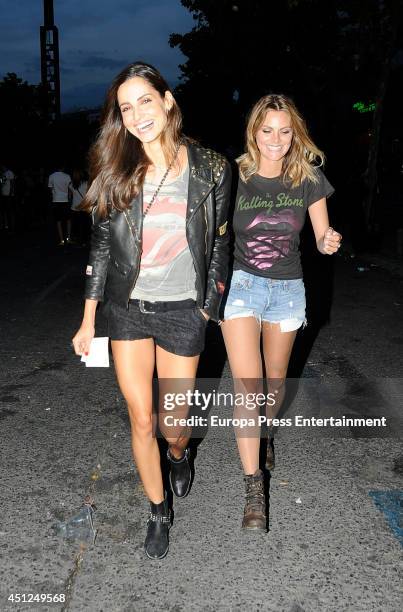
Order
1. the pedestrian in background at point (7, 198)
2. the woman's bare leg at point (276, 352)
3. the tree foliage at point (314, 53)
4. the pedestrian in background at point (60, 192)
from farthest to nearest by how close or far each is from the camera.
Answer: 1. the pedestrian in background at point (7, 198)
2. the pedestrian in background at point (60, 192)
3. the tree foliage at point (314, 53)
4. the woman's bare leg at point (276, 352)

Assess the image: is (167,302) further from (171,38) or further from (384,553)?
(171,38)

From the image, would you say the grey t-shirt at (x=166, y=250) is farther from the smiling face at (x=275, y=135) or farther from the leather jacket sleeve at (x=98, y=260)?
the smiling face at (x=275, y=135)

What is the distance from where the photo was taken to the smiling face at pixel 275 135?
127 inches

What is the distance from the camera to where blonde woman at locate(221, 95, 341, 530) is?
323 centimetres

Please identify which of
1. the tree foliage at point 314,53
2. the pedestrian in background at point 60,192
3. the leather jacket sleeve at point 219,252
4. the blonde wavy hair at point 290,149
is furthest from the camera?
the pedestrian in background at point 60,192

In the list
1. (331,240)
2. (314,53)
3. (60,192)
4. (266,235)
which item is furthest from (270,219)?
(314,53)

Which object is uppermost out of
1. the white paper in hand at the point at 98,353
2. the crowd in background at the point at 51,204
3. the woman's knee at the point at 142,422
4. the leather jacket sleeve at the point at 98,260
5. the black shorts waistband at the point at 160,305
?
the leather jacket sleeve at the point at 98,260

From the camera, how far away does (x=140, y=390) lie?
9.20ft

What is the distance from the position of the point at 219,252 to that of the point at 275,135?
0.75 metres

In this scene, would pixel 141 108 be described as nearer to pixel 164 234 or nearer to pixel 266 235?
pixel 164 234

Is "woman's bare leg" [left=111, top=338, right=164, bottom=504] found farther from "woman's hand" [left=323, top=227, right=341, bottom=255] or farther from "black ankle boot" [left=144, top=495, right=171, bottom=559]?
"woman's hand" [left=323, top=227, right=341, bottom=255]

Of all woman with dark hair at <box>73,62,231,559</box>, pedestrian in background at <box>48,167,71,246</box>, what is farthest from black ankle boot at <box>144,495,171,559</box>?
pedestrian in background at <box>48,167,71,246</box>

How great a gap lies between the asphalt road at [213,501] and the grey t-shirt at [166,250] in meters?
1.27

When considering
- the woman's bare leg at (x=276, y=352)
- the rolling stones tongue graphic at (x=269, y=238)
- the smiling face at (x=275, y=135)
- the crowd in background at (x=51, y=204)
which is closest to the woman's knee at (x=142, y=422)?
the woman's bare leg at (x=276, y=352)
